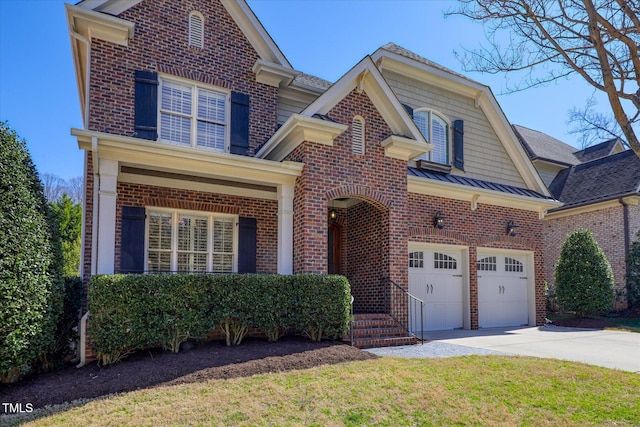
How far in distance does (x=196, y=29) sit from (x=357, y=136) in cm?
454

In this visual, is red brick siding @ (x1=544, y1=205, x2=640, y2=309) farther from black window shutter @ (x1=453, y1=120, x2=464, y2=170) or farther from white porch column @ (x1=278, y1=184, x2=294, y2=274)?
white porch column @ (x1=278, y1=184, x2=294, y2=274)

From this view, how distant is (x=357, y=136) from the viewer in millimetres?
9773

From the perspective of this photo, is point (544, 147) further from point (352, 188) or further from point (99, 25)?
point (99, 25)

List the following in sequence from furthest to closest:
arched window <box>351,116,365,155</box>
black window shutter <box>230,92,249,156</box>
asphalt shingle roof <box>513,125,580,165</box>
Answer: asphalt shingle roof <box>513,125,580,165</box> < black window shutter <box>230,92,249,156</box> < arched window <box>351,116,365,155</box>

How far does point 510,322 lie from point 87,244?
11.3 m

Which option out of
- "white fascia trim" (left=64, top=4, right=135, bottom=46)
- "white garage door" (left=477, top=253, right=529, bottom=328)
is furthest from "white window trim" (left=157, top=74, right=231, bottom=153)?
"white garage door" (left=477, top=253, right=529, bottom=328)

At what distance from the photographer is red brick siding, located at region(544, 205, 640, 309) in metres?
16.1

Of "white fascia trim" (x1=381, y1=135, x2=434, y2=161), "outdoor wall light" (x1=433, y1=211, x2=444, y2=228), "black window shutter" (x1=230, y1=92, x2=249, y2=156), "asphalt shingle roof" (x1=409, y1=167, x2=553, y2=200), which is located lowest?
"outdoor wall light" (x1=433, y1=211, x2=444, y2=228)

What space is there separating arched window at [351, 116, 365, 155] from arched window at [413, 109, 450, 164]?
3795 mm

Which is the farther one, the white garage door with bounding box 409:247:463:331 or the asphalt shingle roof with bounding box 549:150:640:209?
the asphalt shingle roof with bounding box 549:150:640:209

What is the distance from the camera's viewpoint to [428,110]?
13305mm

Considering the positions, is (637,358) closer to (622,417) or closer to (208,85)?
(622,417)

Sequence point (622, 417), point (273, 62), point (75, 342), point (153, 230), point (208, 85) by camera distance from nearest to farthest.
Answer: point (622, 417) < point (75, 342) < point (153, 230) < point (208, 85) < point (273, 62)

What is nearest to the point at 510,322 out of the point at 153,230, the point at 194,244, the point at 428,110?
the point at 428,110
